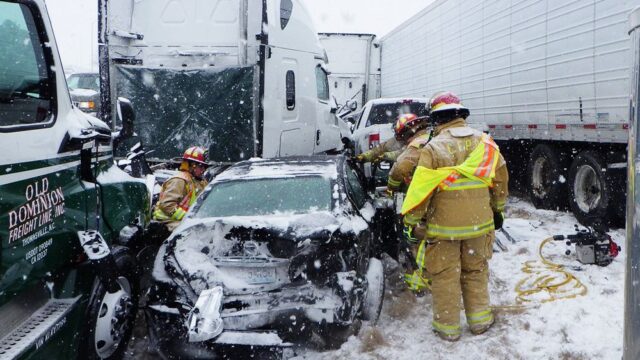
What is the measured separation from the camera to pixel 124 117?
3721 millimetres

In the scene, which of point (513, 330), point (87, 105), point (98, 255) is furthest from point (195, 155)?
point (87, 105)

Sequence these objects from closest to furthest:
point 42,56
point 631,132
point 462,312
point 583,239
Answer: point 631,132, point 42,56, point 462,312, point 583,239

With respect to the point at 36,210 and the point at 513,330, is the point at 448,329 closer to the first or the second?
the point at 513,330

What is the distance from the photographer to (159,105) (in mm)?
7520

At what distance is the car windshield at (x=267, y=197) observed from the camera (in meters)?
4.42

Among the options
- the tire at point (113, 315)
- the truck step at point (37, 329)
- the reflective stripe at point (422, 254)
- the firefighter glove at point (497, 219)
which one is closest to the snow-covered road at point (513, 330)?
the tire at point (113, 315)

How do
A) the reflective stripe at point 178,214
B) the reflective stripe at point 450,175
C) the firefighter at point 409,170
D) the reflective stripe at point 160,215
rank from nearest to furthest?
the reflective stripe at point 450,175 → the firefighter at point 409,170 → the reflective stripe at point 178,214 → the reflective stripe at point 160,215

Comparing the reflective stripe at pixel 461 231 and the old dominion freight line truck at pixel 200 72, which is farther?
the old dominion freight line truck at pixel 200 72

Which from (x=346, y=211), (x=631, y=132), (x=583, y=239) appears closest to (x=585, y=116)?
(x=583, y=239)

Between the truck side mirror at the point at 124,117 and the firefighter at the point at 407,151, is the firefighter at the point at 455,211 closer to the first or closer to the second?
the firefighter at the point at 407,151

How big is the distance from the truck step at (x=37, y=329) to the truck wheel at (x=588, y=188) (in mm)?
6180

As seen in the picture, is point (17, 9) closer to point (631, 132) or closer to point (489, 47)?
point (631, 132)

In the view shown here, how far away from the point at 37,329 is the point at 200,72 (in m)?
5.15

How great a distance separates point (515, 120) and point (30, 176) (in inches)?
304
